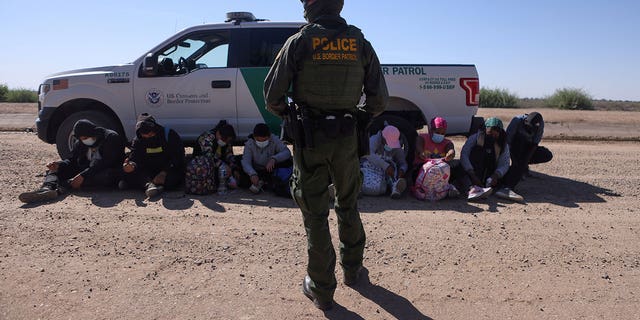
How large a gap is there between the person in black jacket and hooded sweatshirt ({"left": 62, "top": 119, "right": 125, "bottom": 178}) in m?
0.22

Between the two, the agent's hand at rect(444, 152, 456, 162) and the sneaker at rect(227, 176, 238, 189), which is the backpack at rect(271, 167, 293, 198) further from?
the agent's hand at rect(444, 152, 456, 162)

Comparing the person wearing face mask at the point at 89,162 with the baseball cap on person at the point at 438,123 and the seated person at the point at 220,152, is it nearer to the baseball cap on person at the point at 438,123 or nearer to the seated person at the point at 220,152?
the seated person at the point at 220,152

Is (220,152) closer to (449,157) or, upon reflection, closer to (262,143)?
(262,143)

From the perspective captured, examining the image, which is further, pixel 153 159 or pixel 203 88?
pixel 203 88

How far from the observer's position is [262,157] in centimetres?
638

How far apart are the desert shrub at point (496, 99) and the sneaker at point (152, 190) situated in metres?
19.4

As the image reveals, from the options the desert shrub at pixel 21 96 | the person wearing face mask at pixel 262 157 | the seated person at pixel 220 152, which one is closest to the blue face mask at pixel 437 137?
the person wearing face mask at pixel 262 157

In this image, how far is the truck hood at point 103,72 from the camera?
22.7ft

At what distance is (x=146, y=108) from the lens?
696 centimetres

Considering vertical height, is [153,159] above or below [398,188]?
above

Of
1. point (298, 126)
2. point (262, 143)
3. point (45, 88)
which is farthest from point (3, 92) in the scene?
point (298, 126)

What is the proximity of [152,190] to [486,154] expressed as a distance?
413cm

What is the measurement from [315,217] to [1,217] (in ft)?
11.9

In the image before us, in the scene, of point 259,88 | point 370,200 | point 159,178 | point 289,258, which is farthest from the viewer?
point 259,88
